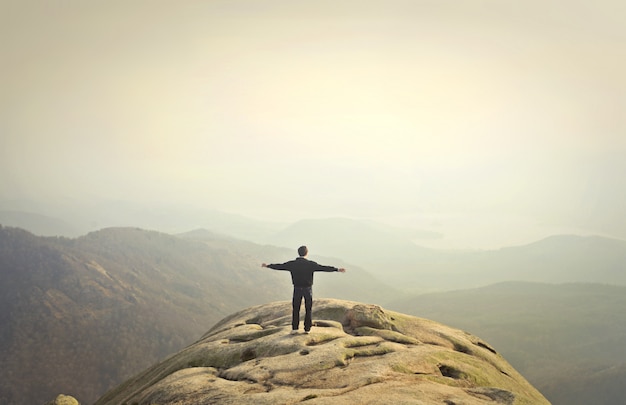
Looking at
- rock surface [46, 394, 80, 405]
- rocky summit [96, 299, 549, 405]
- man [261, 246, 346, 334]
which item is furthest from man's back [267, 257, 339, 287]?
rock surface [46, 394, 80, 405]

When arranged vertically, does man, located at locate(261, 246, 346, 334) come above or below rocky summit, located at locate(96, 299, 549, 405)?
above

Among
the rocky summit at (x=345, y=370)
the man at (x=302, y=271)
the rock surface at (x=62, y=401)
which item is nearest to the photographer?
A: the rocky summit at (x=345, y=370)

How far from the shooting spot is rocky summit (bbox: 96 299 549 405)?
2616 cm

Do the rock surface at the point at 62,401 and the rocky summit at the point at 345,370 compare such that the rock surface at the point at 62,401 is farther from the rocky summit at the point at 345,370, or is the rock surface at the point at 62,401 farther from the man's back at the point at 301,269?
the man's back at the point at 301,269

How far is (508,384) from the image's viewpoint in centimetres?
3831

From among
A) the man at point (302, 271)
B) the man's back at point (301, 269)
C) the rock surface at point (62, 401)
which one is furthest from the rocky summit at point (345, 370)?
the rock surface at point (62, 401)

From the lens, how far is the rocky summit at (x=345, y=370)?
26.2 m

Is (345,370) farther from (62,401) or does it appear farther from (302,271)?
(62,401)

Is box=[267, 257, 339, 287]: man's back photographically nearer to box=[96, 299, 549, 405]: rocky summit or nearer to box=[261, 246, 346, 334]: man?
box=[261, 246, 346, 334]: man

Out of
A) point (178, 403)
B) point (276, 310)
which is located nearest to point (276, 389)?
point (178, 403)

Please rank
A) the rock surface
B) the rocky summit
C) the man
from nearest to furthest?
Answer: the rocky summit < the man < the rock surface

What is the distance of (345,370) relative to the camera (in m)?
30.1

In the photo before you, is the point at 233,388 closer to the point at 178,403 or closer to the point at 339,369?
the point at 178,403

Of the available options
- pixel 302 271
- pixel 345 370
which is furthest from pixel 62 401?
pixel 345 370
